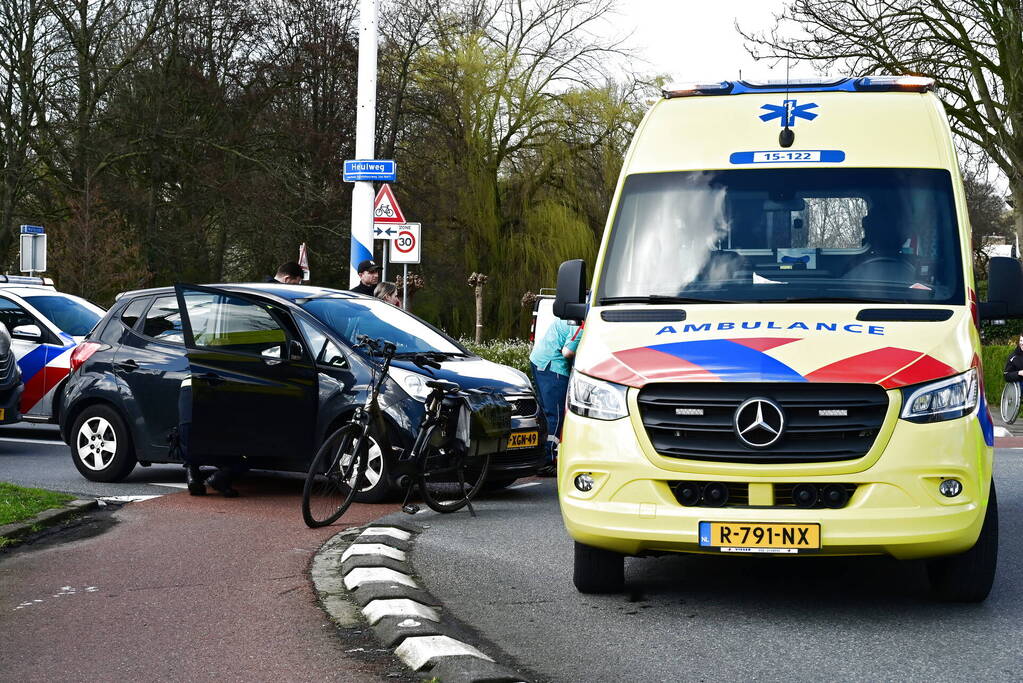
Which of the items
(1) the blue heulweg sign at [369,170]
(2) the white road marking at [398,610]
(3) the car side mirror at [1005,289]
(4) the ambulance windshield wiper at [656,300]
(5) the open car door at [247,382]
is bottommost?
(2) the white road marking at [398,610]

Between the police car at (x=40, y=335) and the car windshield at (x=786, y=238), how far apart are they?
10.0 meters

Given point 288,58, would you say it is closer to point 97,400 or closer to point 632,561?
point 97,400

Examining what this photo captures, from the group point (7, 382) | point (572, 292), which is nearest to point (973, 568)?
point (572, 292)

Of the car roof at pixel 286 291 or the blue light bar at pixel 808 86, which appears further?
the car roof at pixel 286 291

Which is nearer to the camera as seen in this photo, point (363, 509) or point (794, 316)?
point (794, 316)

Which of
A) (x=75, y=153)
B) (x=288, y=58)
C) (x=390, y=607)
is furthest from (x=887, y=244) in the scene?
(x=288, y=58)

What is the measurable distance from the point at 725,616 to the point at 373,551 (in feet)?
7.48

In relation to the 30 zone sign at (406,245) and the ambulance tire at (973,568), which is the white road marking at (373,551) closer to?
the ambulance tire at (973,568)

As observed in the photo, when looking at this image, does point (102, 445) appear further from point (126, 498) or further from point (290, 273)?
point (290, 273)

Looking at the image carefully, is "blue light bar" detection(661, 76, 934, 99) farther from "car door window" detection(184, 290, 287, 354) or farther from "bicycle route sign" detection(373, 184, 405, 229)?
"bicycle route sign" detection(373, 184, 405, 229)

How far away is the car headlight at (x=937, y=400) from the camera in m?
6.32

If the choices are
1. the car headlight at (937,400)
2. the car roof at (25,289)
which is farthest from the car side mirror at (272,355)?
the car roof at (25,289)

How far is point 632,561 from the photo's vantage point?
8.30 m

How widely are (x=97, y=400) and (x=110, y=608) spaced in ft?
18.6
